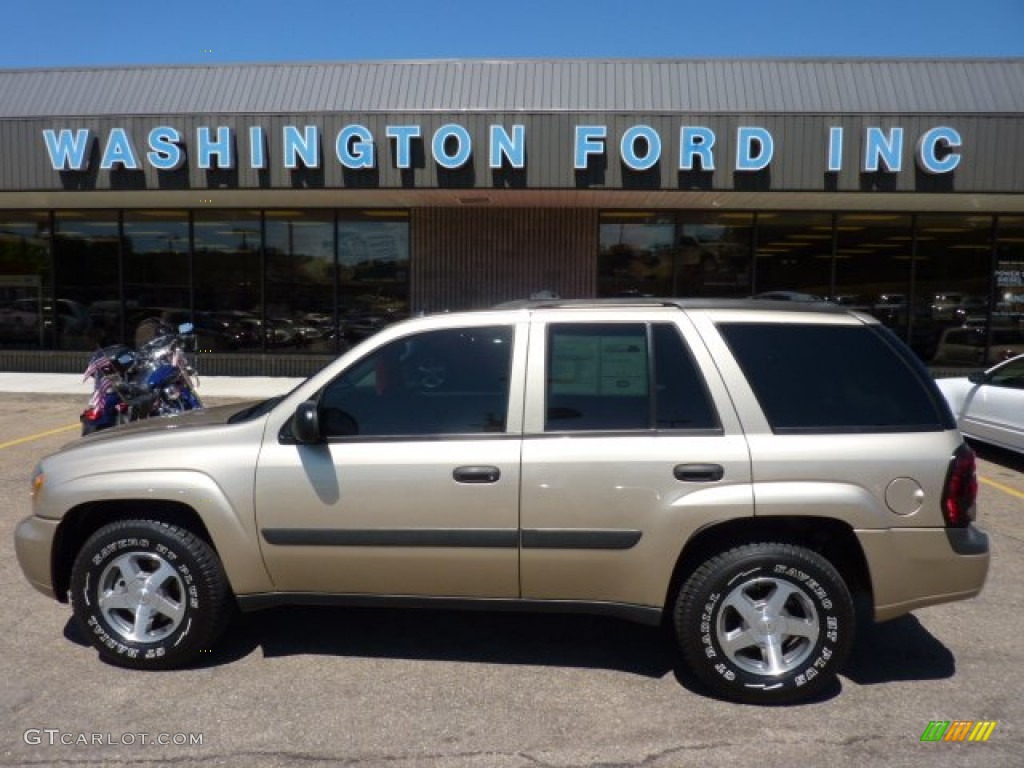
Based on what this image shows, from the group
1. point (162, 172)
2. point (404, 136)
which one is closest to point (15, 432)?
point (162, 172)

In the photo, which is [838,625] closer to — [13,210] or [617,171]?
[617,171]

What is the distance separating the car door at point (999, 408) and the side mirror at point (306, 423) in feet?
24.4

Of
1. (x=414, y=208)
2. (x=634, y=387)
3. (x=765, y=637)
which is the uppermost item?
(x=414, y=208)

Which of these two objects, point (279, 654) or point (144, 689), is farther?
point (279, 654)

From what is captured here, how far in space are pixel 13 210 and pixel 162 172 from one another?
5.16m

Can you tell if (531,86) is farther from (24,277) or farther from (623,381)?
(623,381)

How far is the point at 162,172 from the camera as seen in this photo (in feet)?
41.2

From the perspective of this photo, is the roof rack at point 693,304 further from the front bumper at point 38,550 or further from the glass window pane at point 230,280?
the glass window pane at point 230,280

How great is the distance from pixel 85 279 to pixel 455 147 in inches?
329

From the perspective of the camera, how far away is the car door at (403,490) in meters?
3.54

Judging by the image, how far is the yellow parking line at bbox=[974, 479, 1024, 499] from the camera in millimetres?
7332

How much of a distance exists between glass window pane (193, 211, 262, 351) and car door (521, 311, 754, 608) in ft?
41.1

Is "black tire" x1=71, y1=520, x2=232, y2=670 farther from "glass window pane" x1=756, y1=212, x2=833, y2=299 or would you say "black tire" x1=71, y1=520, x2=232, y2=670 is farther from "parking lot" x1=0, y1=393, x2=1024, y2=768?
"glass window pane" x1=756, y1=212, x2=833, y2=299

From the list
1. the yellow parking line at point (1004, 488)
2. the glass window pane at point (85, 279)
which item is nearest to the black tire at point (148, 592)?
the yellow parking line at point (1004, 488)
